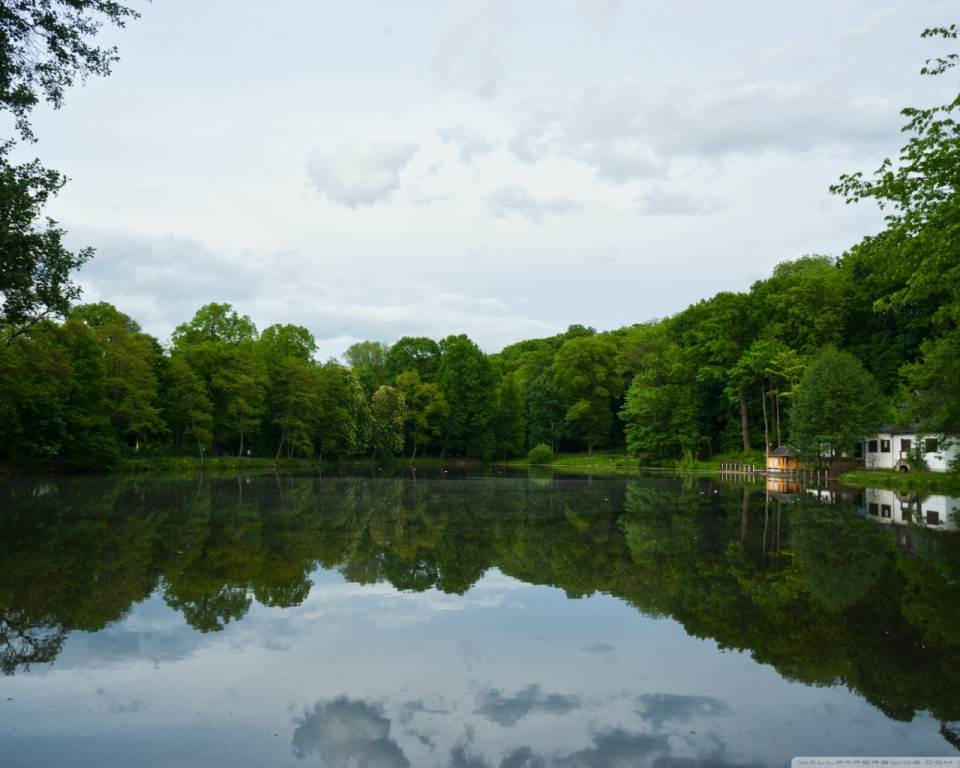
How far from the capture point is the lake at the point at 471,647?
18.4 feet

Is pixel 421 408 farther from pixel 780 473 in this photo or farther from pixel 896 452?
pixel 896 452

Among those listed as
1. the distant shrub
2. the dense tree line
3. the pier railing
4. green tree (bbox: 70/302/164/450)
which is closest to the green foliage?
the dense tree line

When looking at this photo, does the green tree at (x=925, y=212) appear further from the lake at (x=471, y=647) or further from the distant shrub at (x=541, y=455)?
the distant shrub at (x=541, y=455)

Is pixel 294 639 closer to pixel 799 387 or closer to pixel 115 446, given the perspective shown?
pixel 115 446

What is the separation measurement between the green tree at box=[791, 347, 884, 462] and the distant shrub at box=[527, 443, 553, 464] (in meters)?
32.3

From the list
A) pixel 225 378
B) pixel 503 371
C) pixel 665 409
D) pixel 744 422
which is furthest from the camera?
pixel 503 371

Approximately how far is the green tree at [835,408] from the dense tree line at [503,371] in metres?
0.12

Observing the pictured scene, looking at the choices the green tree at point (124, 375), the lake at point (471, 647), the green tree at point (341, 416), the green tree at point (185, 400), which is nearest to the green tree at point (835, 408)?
the lake at point (471, 647)

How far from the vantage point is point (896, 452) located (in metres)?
43.7

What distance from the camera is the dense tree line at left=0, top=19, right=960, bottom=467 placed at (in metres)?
15.5

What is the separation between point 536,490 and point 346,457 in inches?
1510

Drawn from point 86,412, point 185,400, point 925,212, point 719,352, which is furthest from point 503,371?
point 925,212

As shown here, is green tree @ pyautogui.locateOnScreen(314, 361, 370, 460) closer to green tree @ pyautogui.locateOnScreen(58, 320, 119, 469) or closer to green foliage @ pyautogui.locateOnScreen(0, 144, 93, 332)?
green tree @ pyautogui.locateOnScreen(58, 320, 119, 469)

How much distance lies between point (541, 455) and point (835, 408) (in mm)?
35855
